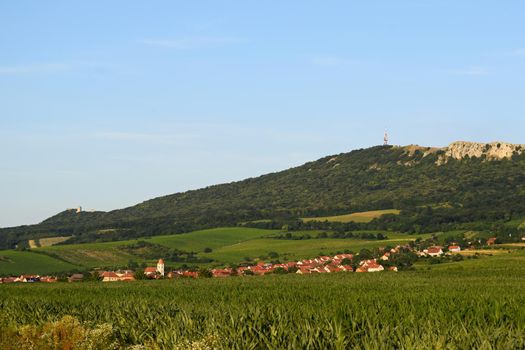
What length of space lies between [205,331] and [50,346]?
21.5ft

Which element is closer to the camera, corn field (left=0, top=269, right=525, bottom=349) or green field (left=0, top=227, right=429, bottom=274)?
corn field (left=0, top=269, right=525, bottom=349)

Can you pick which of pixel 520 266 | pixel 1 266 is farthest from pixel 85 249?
pixel 520 266

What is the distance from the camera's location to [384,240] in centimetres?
17862

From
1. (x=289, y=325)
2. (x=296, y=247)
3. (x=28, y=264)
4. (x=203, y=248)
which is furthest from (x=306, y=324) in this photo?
(x=203, y=248)

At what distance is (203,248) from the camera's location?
609ft

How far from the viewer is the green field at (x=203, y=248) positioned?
15588 cm

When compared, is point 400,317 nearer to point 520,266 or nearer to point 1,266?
point 520,266

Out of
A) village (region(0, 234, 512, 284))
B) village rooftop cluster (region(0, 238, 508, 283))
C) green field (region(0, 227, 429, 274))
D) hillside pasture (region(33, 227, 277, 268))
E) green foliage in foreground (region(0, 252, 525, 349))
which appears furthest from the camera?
hillside pasture (region(33, 227, 277, 268))

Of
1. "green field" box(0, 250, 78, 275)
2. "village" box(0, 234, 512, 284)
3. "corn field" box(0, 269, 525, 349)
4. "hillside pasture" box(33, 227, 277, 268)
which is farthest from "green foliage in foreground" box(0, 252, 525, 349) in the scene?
"hillside pasture" box(33, 227, 277, 268)

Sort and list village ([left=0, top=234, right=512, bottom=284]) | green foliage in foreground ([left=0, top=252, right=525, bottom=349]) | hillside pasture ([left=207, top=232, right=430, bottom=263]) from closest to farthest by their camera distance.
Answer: green foliage in foreground ([left=0, top=252, right=525, bottom=349])
village ([left=0, top=234, right=512, bottom=284])
hillside pasture ([left=207, top=232, right=430, bottom=263])

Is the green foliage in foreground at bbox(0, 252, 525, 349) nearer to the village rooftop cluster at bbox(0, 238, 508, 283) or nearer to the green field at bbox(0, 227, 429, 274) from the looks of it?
the village rooftop cluster at bbox(0, 238, 508, 283)

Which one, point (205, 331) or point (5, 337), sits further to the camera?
point (5, 337)

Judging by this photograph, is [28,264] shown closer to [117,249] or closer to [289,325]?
[117,249]

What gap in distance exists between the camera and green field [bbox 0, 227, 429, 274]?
156 m
